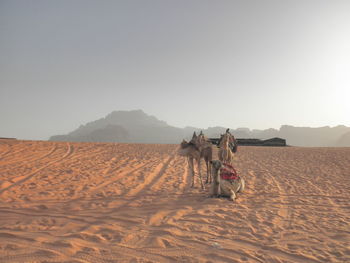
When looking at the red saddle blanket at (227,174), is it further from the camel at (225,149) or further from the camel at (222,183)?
the camel at (225,149)

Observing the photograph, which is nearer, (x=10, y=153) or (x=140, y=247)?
(x=140, y=247)

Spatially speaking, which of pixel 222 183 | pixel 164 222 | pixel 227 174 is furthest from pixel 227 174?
pixel 164 222

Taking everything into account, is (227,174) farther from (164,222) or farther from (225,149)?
(164,222)

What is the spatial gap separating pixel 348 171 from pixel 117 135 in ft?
578

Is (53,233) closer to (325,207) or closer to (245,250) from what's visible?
(245,250)

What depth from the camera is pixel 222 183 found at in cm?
743

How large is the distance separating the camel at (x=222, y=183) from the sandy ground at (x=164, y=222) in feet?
1.20

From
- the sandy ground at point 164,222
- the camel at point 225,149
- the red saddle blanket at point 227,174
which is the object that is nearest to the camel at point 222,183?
the red saddle blanket at point 227,174

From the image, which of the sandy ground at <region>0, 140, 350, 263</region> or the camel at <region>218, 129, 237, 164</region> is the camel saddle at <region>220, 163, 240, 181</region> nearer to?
the sandy ground at <region>0, 140, 350, 263</region>

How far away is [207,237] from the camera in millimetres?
4355

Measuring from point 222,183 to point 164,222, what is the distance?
9.91 ft

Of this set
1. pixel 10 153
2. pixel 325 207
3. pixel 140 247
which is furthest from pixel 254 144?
pixel 140 247

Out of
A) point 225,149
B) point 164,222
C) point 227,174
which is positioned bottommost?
point 164,222

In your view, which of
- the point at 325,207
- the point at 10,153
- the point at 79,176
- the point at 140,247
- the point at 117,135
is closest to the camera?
the point at 140,247
